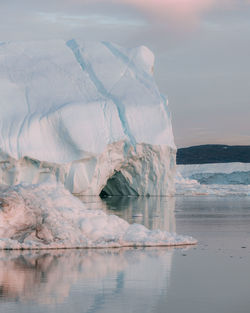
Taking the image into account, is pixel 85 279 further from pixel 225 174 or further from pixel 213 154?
pixel 213 154

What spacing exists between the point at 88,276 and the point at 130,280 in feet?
1.65

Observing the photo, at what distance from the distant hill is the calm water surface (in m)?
63.5

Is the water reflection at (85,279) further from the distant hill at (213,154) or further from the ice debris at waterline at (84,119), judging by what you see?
the distant hill at (213,154)

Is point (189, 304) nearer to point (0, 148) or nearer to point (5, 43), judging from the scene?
point (0, 148)

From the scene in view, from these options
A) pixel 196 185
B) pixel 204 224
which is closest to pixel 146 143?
pixel 196 185

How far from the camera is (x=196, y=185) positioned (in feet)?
123

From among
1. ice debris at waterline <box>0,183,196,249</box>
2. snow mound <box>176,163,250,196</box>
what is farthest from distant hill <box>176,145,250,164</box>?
ice debris at waterline <box>0,183,196,249</box>

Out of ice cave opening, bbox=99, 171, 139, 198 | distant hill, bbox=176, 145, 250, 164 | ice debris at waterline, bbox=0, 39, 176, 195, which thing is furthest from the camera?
distant hill, bbox=176, 145, 250, 164

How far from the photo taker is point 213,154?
75.8 m

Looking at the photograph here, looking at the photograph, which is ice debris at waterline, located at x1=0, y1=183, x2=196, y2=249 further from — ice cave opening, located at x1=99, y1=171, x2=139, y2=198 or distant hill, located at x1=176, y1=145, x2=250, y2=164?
distant hill, located at x1=176, y1=145, x2=250, y2=164

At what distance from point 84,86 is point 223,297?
2384 centimetres

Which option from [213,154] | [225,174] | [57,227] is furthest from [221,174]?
[57,227]

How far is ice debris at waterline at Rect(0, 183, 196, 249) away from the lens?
911 centimetres

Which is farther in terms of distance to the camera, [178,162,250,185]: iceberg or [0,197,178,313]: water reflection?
[178,162,250,185]: iceberg
